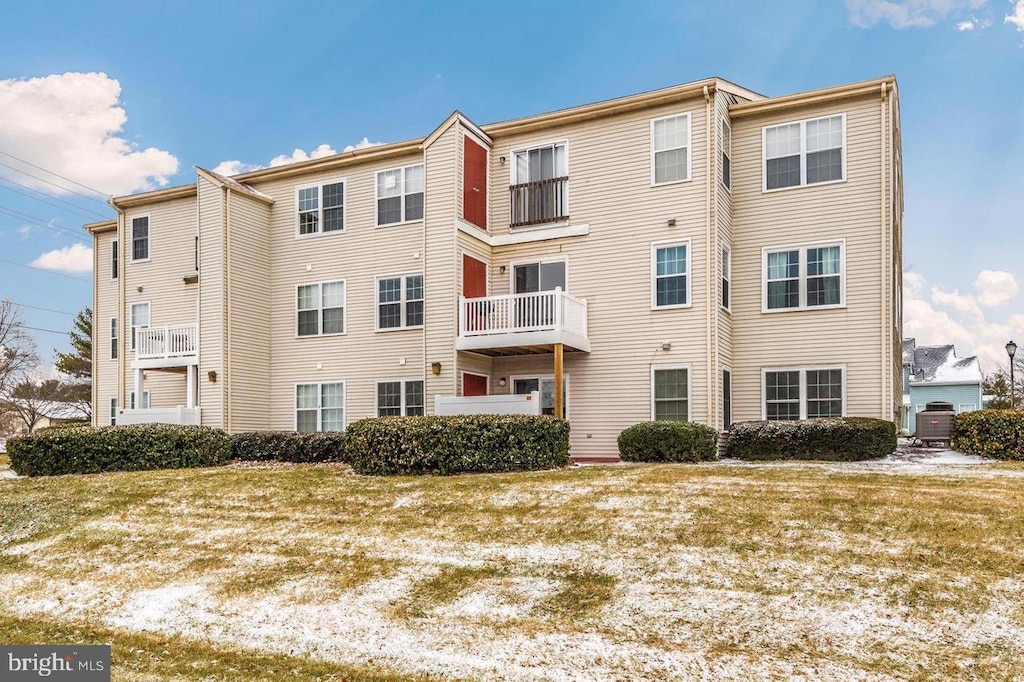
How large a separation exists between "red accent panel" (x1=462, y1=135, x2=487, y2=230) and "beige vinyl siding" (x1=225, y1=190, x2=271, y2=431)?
22.3ft

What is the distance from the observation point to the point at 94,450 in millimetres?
15867

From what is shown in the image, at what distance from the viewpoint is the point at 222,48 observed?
21.8 meters

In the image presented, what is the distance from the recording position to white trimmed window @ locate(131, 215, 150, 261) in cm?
2452

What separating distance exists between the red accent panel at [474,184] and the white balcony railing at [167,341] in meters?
8.40

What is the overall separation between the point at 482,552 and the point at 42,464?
1172 cm

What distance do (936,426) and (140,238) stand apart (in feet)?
76.3

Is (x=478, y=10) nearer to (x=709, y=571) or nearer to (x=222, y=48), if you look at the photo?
(x=222, y=48)

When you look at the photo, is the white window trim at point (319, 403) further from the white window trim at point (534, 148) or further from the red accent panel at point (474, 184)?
the white window trim at point (534, 148)

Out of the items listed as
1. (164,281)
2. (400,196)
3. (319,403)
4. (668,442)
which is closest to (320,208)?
(400,196)

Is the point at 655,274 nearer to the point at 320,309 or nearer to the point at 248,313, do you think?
the point at 320,309

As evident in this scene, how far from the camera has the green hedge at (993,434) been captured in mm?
14875

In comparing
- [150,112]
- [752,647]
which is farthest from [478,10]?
[752,647]

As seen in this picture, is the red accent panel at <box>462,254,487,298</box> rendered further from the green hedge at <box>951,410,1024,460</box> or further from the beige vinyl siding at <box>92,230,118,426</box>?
the beige vinyl siding at <box>92,230,118,426</box>

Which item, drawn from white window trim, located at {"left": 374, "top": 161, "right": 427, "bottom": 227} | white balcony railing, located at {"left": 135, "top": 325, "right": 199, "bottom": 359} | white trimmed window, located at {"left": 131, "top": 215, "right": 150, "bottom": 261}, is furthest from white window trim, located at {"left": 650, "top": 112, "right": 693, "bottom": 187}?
white trimmed window, located at {"left": 131, "top": 215, "right": 150, "bottom": 261}
